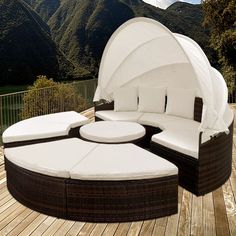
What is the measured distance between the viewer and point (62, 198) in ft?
10.6

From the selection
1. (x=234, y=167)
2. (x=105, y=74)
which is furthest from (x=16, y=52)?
(x=234, y=167)

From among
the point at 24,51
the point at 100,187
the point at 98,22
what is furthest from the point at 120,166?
the point at 98,22

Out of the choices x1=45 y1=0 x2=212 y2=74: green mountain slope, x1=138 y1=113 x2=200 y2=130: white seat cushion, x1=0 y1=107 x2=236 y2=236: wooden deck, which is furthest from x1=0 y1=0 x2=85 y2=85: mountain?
x1=0 y1=107 x2=236 y2=236: wooden deck

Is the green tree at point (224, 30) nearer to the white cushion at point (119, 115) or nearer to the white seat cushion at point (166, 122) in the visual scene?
the white cushion at point (119, 115)

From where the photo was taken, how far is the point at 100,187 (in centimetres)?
312

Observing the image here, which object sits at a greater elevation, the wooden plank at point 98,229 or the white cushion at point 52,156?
the white cushion at point 52,156

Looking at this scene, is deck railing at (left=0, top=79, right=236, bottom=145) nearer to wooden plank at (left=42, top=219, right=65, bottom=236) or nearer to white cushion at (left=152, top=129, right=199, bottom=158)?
white cushion at (left=152, top=129, right=199, bottom=158)

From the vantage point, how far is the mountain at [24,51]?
126 feet

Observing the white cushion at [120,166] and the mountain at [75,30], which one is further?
the mountain at [75,30]

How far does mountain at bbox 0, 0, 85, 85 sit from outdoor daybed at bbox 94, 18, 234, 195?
3359 cm

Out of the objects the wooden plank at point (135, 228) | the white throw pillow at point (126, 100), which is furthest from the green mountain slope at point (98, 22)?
the wooden plank at point (135, 228)

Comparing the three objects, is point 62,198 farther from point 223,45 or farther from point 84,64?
point 84,64

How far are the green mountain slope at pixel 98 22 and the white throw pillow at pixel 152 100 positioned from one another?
3746cm

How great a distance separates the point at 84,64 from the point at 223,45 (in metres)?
33.2
